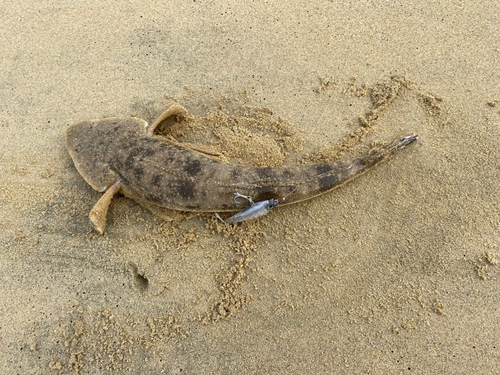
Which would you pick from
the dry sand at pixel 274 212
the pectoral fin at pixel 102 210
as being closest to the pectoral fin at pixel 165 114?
the dry sand at pixel 274 212

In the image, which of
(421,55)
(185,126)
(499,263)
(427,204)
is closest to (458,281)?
(499,263)

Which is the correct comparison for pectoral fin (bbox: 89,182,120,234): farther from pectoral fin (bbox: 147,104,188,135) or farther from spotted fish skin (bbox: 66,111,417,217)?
pectoral fin (bbox: 147,104,188,135)

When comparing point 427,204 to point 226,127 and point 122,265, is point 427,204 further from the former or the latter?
point 122,265

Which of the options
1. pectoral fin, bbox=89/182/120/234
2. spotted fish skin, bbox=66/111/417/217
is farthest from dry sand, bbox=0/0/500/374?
spotted fish skin, bbox=66/111/417/217

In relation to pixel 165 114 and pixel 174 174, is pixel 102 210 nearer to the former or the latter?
pixel 174 174

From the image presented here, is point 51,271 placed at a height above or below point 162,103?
below

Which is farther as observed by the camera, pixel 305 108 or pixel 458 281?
pixel 305 108
